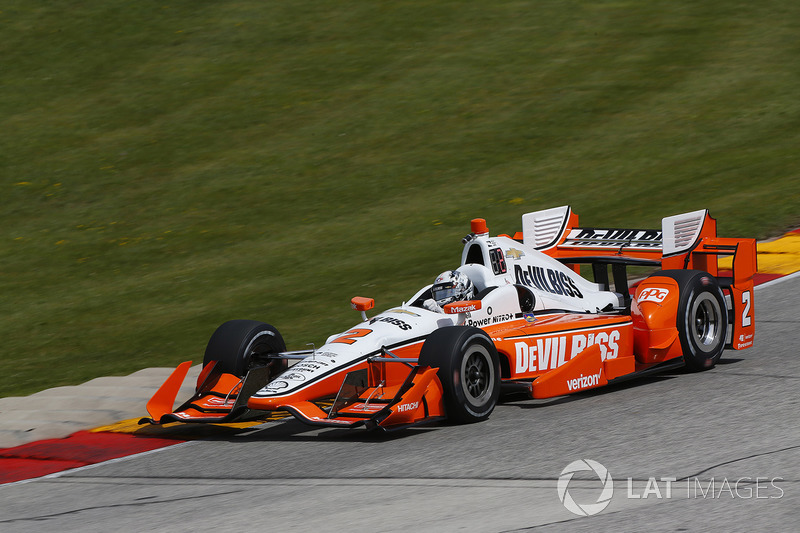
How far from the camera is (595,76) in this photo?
976 inches

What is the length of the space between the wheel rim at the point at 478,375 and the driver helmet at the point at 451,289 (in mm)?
963

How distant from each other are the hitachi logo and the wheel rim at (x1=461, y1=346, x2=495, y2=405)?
718mm

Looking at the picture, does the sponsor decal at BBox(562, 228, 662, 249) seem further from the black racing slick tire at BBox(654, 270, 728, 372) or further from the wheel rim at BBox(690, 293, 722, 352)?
the wheel rim at BBox(690, 293, 722, 352)

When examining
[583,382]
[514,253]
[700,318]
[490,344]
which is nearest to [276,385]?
[490,344]

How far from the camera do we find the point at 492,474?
22.5 ft

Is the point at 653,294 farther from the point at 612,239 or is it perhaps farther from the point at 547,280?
the point at 612,239

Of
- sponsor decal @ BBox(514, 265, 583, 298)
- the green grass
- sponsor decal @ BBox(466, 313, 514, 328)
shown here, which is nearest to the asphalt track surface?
sponsor decal @ BBox(466, 313, 514, 328)

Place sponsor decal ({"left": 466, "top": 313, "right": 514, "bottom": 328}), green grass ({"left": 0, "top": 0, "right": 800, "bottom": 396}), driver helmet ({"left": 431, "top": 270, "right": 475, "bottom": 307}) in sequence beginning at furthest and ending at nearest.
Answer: green grass ({"left": 0, "top": 0, "right": 800, "bottom": 396}) → driver helmet ({"left": 431, "top": 270, "right": 475, "bottom": 307}) → sponsor decal ({"left": 466, "top": 313, "right": 514, "bottom": 328})

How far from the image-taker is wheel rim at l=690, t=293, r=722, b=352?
9.73 meters

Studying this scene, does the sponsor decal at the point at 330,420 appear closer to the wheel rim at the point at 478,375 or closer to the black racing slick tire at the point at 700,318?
the wheel rim at the point at 478,375

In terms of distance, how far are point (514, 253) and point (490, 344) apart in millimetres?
1518

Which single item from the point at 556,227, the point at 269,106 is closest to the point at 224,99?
the point at 269,106

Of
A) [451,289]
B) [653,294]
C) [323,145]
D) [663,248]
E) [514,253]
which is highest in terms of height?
[323,145]

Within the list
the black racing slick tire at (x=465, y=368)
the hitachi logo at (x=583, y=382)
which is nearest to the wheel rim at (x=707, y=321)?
the hitachi logo at (x=583, y=382)
